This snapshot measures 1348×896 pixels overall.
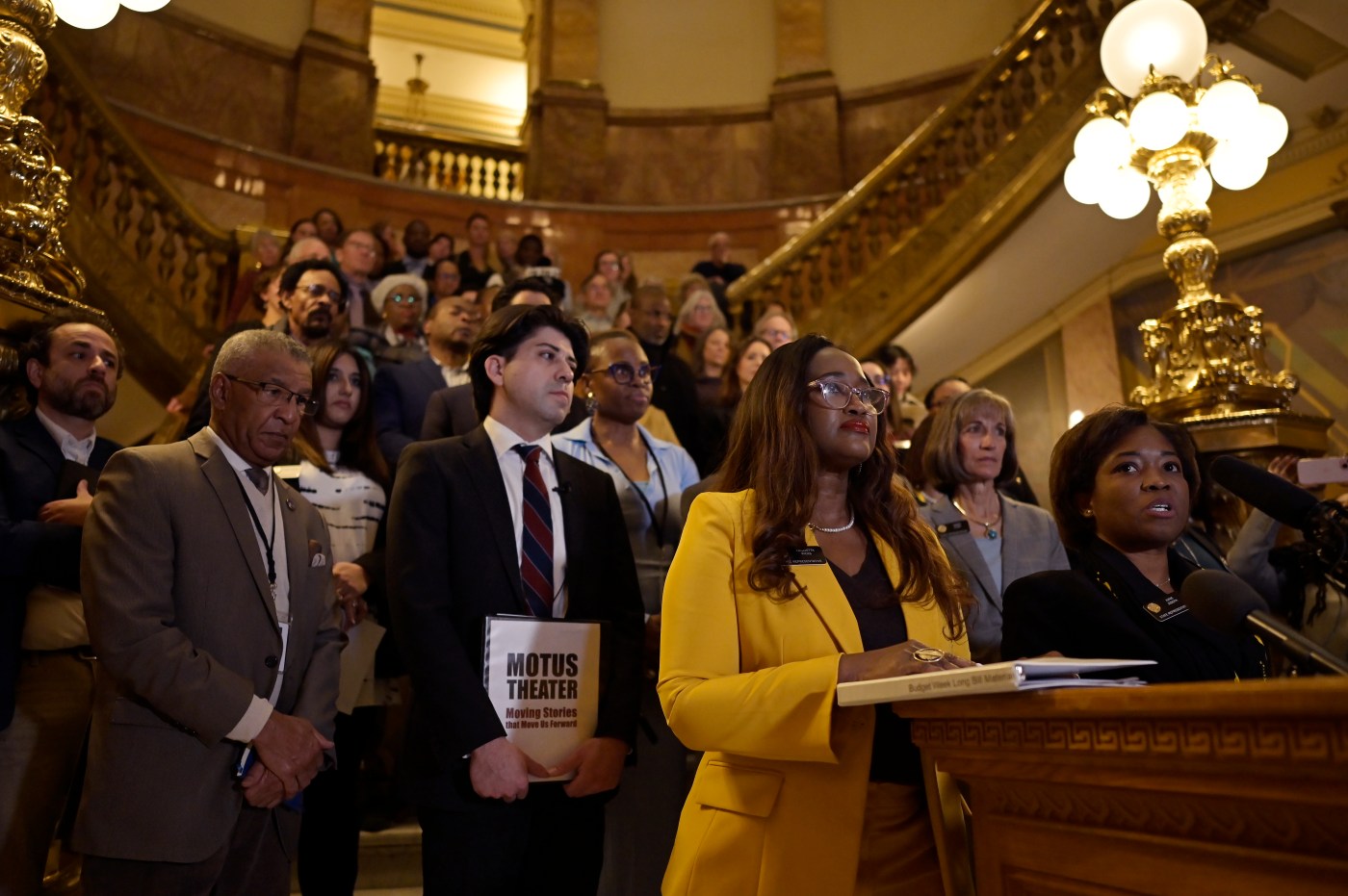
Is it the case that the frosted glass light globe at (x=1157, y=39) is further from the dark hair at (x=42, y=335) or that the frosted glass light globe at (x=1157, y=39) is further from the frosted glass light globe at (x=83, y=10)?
the dark hair at (x=42, y=335)

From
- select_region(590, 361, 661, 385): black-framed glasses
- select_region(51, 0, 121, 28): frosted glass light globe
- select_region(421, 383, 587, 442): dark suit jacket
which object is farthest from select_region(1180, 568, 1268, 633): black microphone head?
select_region(51, 0, 121, 28): frosted glass light globe

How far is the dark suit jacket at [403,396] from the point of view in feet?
12.2

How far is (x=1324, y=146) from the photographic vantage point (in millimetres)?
7410

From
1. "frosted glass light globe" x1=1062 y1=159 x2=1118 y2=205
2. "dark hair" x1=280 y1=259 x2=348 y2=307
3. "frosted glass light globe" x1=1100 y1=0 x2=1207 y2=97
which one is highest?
"frosted glass light globe" x1=1100 y1=0 x2=1207 y2=97

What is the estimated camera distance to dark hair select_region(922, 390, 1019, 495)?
315cm

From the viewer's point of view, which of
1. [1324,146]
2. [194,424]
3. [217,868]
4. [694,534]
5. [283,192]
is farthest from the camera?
[283,192]

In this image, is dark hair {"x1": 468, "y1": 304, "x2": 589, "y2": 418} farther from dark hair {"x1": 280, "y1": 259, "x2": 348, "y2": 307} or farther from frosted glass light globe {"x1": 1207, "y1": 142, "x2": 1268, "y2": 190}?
frosted glass light globe {"x1": 1207, "y1": 142, "x2": 1268, "y2": 190}

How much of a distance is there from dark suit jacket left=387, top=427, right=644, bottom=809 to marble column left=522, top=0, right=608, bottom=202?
9.55 metres

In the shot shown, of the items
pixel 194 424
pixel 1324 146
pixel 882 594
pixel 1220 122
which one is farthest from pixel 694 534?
pixel 1324 146

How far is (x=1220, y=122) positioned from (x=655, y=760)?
418cm

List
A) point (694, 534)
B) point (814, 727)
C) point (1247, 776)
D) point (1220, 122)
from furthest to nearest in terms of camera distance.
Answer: point (1220, 122)
point (694, 534)
point (814, 727)
point (1247, 776)

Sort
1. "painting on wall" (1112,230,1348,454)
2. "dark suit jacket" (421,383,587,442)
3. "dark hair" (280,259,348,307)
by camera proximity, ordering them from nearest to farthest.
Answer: "dark suit jacket" (421,383,587,442) < "dark hair" (280,259,348,307) < "painting on wall" (1112,230,1348,454)

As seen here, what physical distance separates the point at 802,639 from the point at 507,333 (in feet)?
3.95

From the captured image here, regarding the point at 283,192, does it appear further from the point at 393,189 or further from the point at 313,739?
the point at 313,739
